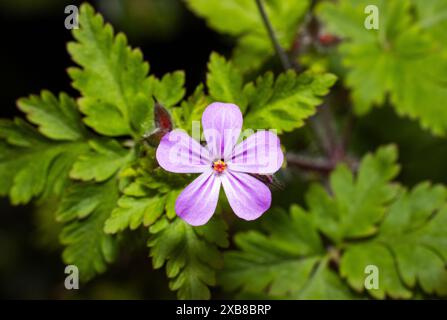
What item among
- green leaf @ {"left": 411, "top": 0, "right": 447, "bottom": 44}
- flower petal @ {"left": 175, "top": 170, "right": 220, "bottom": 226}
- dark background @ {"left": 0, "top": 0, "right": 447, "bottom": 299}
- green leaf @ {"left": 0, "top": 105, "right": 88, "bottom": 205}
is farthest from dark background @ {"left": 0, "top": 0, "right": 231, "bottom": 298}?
flower petal @ {"left": 175, "top": 170, "right": 220, "bottom": 226}

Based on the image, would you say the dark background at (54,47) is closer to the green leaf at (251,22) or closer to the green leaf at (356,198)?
the green leaf at (251,22)

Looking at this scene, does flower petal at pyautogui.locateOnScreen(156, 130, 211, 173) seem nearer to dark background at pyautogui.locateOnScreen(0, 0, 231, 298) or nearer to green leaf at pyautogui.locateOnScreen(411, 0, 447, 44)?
green leaf at pyautogui.locateOnScreen(411, 0, 447, 44)

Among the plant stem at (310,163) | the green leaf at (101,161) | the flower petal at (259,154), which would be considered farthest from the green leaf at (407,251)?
the green leaf at (101,161)

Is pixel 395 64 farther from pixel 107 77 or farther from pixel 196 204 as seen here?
pixel 196 204

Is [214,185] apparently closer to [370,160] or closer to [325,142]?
[370,160]
